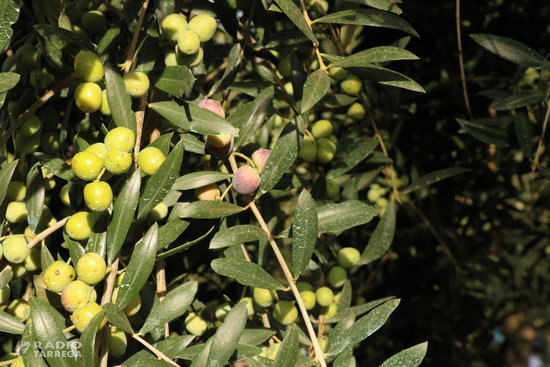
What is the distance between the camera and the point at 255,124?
2.59 feet

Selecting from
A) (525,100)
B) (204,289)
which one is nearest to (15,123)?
(204,289)

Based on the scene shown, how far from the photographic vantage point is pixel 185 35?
70 cm

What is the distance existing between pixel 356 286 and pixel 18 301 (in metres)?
0.86

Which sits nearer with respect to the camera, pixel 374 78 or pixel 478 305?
pixel 374 78

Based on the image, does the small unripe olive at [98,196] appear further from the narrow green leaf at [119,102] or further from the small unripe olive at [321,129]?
the small unripe olive at [321,129]

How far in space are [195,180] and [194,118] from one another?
0.08 m

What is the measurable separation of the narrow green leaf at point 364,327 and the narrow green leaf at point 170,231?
22 centimetres

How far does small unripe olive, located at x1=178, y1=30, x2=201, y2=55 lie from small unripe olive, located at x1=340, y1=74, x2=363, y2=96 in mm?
317

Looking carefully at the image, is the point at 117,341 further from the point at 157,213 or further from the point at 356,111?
the point at 356,111

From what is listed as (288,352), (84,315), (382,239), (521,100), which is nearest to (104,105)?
(84,315)

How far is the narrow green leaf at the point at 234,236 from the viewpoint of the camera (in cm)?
75

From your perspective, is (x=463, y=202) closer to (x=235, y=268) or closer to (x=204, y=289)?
(x=204, y=289)

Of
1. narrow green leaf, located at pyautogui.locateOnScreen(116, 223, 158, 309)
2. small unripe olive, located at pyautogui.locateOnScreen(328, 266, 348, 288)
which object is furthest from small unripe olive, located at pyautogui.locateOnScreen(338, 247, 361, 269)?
narrow green leaf, located at pyautogui.locateOnScreen(116, 223, 158, 309)

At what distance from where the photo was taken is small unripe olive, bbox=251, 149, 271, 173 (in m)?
0.79
